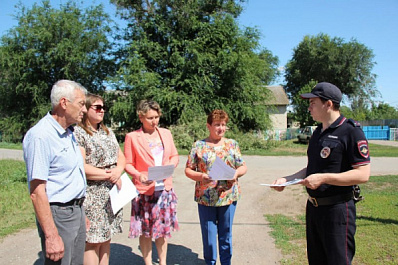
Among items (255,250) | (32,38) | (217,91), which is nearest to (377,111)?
(217,91)

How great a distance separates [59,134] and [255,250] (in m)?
3.23

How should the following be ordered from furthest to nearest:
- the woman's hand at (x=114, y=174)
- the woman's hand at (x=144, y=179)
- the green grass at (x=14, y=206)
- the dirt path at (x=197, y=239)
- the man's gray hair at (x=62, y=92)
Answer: the green grass at (x=14, y=206) < the dirt path at (x=197, y=239) < the woman's hand at (x=144, y=179) < the woman's hand at (x=114, y=174) < the man's gray hair at (x=62, y=92)

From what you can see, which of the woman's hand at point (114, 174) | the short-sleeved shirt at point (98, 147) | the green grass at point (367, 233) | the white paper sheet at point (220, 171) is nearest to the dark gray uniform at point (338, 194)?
the white paper sheet at point (220, 171)

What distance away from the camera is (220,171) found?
3264 mm

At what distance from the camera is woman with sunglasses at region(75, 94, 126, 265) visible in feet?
10.1

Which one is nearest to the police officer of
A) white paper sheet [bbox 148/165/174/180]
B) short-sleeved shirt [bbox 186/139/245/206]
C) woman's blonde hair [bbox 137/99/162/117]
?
short-sleeved shirt [bbox 186/139/245/206]

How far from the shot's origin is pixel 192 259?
4.10m

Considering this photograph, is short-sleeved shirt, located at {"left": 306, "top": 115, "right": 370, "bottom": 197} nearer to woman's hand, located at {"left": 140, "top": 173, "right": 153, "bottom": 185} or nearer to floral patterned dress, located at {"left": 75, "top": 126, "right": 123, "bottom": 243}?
woman's hand, located at {"left": 140, "top": 173, "right": 153, "bottom": 185}

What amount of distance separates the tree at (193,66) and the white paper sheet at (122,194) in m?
16.3

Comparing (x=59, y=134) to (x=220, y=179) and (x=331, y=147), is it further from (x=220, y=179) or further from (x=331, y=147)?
(x=331, y=147)

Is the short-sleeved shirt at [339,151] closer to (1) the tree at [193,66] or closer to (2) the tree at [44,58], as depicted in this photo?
(1) the tree at [193,66]

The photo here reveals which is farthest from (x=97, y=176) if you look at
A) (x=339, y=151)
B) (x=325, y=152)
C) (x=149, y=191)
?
(x=339, y=151)

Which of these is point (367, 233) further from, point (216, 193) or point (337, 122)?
point (337, 122)

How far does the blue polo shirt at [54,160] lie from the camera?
214cm
